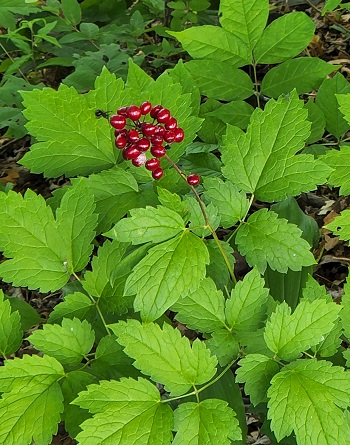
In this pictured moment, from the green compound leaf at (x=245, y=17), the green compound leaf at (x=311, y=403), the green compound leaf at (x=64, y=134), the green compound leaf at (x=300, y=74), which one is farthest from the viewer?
the green compound leaf at (x=300, y=74)

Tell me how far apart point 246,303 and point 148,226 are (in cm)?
36

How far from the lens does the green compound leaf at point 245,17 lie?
1859mm

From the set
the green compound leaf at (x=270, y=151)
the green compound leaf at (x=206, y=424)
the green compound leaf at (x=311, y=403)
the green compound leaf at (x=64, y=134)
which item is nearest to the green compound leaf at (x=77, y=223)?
the green compound leaf at (x=64, y=134)

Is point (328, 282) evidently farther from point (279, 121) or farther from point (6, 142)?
point (6, 142)

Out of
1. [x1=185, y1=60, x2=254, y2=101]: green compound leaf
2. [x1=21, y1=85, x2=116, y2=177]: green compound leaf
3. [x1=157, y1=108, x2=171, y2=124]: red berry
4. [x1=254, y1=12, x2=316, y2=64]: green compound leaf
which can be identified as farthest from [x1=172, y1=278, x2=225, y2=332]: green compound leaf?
→ [x1=254, y1=12, x2=316, y2=64]: green compound leaf

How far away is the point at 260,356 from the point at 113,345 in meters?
0.43

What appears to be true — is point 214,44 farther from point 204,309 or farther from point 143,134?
point 204,309

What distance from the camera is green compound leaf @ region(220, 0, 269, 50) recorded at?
1.86 m

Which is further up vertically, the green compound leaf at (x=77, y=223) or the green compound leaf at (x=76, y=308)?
the green compound leaf at (x=77, y=223)

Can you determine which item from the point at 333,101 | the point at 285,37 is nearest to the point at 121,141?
the point at 285,37

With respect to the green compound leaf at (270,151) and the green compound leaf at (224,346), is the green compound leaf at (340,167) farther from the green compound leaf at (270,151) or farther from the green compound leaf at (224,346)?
the green compound leaf at (224,346)

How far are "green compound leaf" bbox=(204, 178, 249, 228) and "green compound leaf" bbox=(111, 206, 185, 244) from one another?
0.23 m

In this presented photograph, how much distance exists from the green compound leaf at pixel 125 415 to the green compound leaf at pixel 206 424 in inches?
1.2

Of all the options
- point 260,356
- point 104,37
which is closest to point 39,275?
point 260,356
